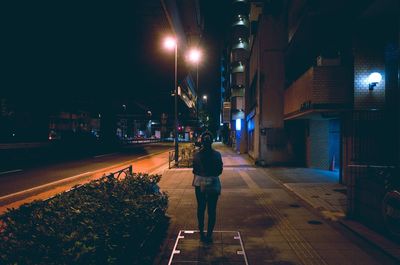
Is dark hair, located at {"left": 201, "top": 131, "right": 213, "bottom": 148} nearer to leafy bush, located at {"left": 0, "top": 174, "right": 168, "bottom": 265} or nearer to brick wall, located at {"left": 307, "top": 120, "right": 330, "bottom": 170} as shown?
leafy bush, located at {"left": 0, "top": 174, "right": 168, "bottom": 265}

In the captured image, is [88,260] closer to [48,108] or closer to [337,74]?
[337,74]

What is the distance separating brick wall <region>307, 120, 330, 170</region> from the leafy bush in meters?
13.2

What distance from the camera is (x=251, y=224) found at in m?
6.60

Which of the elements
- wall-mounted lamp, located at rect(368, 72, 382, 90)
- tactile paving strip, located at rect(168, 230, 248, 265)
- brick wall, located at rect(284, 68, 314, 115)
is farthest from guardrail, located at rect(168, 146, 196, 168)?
tactile paving strip, located at rect(168, 230, 248, 265)

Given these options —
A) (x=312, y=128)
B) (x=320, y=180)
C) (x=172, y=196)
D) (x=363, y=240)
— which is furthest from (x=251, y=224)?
(x=312, y=128)

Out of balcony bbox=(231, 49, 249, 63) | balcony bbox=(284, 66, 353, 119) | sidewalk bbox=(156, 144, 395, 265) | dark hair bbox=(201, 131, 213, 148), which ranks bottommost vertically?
sidewalk bbox=(156, 144, 395, 265)

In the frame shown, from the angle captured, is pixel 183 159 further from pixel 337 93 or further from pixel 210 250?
pixel 210 250

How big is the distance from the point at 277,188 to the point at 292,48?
8.24 metres

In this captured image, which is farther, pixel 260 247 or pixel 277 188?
pixel 277 188

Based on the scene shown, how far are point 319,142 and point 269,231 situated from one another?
1156cm

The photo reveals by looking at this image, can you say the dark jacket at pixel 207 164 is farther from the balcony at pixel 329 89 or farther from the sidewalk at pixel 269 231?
the balcony at pixel 329 89

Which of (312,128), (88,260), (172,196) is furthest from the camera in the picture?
(312,128)

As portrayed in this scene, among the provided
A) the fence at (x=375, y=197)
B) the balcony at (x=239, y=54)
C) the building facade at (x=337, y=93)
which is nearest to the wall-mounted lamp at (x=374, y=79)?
the building facade at (x=337, y=93)

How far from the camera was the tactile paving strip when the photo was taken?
4.64m
